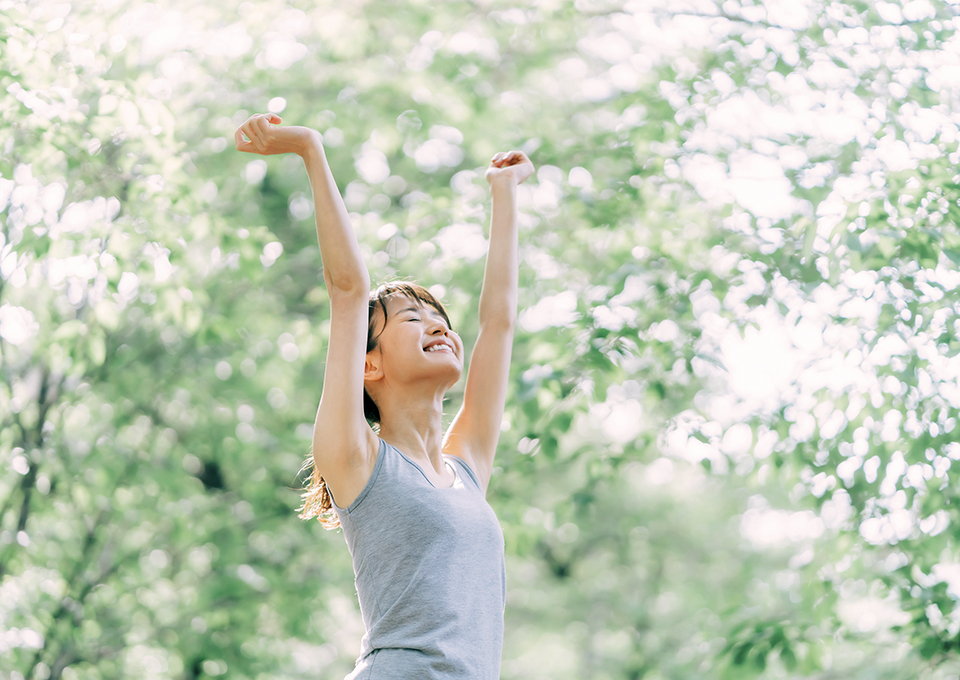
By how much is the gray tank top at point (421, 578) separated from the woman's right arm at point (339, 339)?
6cm

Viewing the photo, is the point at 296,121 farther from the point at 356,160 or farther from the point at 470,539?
the point at 470,539

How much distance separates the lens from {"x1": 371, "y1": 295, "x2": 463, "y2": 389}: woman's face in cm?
177

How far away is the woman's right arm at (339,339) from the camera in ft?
5.05

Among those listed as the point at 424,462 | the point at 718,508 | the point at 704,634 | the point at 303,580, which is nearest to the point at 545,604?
the point at 718,508

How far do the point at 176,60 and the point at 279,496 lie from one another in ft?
7.57

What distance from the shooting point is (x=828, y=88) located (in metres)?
3.33

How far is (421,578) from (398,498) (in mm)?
147

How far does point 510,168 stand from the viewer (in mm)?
2295

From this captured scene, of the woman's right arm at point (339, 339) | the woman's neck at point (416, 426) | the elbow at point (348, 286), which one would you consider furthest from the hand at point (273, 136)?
the woman's neck at point (416, 426)

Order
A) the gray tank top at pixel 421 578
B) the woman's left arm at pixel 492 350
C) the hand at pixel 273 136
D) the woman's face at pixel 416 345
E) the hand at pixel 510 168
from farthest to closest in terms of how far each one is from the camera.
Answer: the hand at pixel 510 168 → the woman's left arm at pixel 492 350 → the woman's face at pixel 416 345 → the hand at pixel 273 136 → the gray tank top at pixel 421 578

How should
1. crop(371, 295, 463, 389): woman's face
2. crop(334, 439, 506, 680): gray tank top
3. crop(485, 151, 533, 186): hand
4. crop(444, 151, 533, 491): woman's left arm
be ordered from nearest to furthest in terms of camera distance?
crop(334, 439, 506, 680): gray tank top < crop(371, 295, 463, 389): woman's face < crop(444, 151, 533, 491): woman's left arm < crop(485, 151, 533, 186): hand

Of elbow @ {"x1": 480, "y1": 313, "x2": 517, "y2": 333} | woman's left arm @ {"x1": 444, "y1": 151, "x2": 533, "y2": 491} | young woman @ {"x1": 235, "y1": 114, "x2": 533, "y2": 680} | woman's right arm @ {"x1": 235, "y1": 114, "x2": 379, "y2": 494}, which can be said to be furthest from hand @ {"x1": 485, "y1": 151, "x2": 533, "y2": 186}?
woman's right arm @ {"x1": 235, "y1": 114, "x2": 379, "y2": 494}

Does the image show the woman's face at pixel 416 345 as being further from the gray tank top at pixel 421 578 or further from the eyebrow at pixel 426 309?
the gray tank top at pixel 421 578

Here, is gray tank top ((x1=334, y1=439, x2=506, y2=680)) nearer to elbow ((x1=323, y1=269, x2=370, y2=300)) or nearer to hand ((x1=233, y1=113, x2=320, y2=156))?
elbow ((x1=323, y1=269, x2=370, y2=300))
